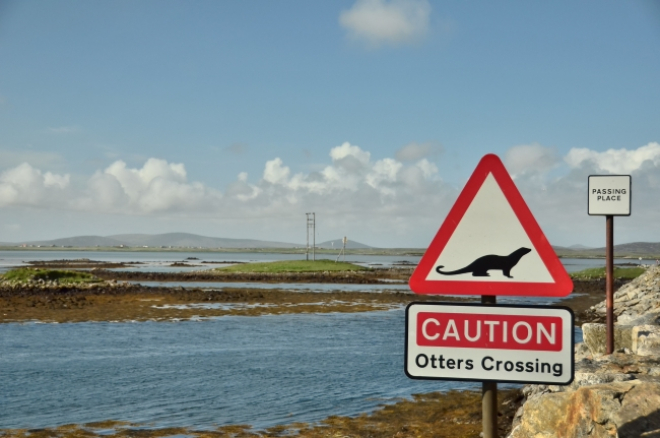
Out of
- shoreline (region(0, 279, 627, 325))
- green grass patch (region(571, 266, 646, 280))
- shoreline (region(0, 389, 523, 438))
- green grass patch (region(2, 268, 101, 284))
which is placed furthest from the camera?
green grass patch (region(571, 266, 646, 280))

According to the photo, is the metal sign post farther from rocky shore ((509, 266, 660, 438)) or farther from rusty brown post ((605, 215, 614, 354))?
rocky shore ((509, 266, 660, 438))

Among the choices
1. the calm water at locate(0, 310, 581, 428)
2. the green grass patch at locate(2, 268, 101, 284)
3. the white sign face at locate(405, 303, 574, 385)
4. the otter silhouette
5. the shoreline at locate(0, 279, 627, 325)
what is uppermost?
the otter silhouette

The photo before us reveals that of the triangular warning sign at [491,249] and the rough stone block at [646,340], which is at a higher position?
the triangular warning sign at [491,249]

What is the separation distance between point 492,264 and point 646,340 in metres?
8.06

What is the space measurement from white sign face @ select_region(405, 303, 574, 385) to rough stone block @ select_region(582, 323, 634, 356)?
8.68 m

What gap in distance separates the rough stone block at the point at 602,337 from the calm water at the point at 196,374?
343cm

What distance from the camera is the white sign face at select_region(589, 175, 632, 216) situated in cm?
939

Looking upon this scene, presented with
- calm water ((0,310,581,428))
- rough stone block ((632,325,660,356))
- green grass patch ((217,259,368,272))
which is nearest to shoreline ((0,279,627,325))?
calm water ((0,310,581,428))

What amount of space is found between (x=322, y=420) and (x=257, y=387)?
326 cm

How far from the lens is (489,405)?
3.38 m

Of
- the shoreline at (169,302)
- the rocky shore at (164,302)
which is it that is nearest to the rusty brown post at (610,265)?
the shoreline at (169,302)

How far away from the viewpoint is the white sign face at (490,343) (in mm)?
3248

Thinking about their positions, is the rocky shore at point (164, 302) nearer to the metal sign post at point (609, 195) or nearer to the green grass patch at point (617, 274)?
the green grass patch at point (617, 274)

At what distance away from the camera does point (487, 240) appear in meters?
3.33
